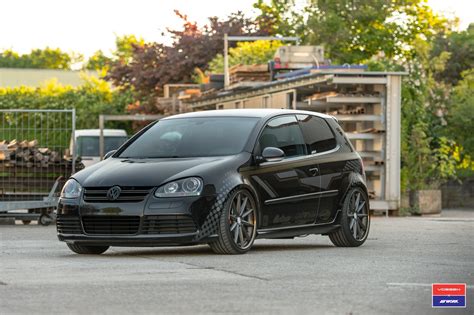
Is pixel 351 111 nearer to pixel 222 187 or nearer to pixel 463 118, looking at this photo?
pixel 463 118

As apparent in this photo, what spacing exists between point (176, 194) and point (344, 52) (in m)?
57.8

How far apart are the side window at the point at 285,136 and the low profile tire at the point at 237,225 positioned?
0.94m

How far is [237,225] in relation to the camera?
1488 cm

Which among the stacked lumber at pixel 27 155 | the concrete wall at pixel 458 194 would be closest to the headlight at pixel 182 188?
the stacked lumber at pixel 27 155

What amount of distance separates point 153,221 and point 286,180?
1.90m

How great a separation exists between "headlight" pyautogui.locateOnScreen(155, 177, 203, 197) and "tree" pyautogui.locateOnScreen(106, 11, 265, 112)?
47.7 meters

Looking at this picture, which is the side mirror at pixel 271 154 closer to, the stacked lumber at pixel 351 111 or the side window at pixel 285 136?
the side window at pixel 285 136

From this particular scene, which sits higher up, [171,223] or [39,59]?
[39,59]

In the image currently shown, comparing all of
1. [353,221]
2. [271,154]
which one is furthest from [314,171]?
[271,154]

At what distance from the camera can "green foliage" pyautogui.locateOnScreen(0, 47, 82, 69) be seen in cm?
15638

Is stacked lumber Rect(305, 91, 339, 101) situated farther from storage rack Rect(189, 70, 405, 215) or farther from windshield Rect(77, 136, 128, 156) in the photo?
windshield Rect(77, 136, 128, 156)

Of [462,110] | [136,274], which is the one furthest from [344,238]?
[462,110]

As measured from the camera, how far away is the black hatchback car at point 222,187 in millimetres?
14523

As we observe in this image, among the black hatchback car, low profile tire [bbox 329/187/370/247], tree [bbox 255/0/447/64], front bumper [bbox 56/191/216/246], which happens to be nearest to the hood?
the black hatchback car
